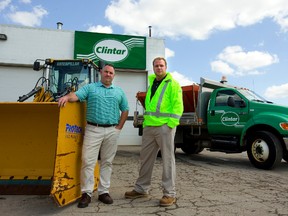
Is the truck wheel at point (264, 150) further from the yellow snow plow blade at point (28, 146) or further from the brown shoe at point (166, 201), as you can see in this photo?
the yellow snow plow blade at point (28, 146)

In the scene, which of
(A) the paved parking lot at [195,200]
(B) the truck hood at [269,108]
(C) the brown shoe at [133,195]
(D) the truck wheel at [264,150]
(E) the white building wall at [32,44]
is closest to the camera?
(A) the paved parking lot at [195,200]

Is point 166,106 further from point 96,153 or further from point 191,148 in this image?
point 191,148

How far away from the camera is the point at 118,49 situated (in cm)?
1567

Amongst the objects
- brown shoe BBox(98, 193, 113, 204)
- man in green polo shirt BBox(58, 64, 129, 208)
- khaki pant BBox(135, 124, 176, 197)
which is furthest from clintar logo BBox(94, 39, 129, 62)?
brown shoe BBox(98, 193, 113, 204)

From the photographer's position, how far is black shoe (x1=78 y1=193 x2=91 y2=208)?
3.99 metres

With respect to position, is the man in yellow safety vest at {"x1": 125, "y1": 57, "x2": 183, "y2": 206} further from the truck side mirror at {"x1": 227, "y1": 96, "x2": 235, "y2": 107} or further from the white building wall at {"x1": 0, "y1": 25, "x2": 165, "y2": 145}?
the white building wall at {"x1": 0, "y1": 25, "x2": 165, "y2": 145}

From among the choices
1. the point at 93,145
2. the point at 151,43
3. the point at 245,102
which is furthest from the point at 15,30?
the point at 93,145

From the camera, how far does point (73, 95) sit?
13.5ft

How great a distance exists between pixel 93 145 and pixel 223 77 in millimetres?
7102

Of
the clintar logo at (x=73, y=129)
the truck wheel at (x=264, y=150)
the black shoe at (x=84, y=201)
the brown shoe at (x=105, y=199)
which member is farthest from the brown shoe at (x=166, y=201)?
the truck wheel at (x=264, y=150)

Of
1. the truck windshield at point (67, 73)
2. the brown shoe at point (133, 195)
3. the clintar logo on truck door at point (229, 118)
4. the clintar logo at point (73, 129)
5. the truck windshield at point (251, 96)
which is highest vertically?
the truck windshield at point (67, 73)

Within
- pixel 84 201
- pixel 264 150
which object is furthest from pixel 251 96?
pixel 84 201

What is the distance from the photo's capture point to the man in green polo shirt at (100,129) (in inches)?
161

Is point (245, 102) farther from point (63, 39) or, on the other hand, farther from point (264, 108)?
point (63, 39)
